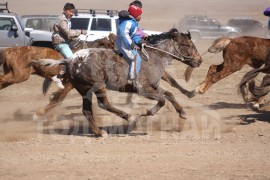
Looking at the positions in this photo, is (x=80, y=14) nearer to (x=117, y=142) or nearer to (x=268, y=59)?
(x=268, y=59)

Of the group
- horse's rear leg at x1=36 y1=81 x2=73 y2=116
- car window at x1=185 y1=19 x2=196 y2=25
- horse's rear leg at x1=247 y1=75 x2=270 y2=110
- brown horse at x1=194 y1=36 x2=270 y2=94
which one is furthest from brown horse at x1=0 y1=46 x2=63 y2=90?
car window at x1=185 y1=19 x2=196 y2=25

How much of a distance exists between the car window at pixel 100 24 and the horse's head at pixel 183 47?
33.8 ft

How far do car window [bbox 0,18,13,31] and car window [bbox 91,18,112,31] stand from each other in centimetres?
294

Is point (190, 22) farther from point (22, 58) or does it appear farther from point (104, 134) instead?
point (104, 134)

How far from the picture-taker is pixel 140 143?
8.61 meters

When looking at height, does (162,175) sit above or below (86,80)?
below

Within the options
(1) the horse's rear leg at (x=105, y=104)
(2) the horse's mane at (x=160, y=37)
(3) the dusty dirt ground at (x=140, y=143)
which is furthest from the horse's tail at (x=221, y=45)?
(1) the horse's rear leg at (x=105, y=104)

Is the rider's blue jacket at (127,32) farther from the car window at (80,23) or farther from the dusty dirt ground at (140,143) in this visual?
the car window at (80,23)

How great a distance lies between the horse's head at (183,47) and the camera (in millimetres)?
9648

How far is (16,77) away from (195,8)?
153 ft

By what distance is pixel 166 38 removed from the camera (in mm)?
9664

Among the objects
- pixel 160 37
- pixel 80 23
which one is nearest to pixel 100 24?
pixel 80 23

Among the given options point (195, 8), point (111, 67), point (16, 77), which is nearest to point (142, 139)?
point (111, 67)

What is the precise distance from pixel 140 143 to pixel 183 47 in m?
2.11
